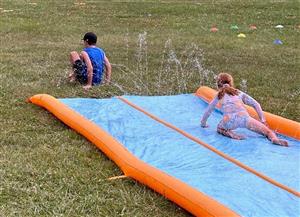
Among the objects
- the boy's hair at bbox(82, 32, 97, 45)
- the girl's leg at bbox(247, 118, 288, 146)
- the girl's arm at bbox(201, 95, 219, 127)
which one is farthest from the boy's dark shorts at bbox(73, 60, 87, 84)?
the girl's leg at bbox(247, 118, 288, 146)

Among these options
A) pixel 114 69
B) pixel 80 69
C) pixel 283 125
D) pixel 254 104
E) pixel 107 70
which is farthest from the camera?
pixel 114 69

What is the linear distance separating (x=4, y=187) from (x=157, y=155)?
1232 mm

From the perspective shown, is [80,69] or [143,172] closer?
[143,172]

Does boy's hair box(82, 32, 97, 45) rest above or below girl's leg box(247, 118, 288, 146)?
above

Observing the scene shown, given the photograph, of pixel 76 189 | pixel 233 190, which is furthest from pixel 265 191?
pixel 76 189

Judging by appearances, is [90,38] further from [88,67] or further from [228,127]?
[228,127]

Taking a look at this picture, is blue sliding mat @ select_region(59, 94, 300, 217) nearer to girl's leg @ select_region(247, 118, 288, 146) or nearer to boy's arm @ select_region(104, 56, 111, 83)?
girl's leg @ select_region(247, 118, 288, 146)

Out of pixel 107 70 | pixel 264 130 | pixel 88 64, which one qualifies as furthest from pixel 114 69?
pixel 264 130

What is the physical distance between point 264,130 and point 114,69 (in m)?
3.81

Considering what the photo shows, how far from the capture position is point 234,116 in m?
4.79

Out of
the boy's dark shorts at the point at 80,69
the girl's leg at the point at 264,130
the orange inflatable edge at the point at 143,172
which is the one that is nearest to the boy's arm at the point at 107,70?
the boy's dark shorts at the point at 80,69

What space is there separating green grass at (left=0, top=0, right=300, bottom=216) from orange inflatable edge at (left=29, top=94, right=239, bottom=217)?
0.24 ft

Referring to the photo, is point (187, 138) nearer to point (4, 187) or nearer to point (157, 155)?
point (157, 155)

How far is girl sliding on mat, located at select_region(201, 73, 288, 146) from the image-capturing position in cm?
473
